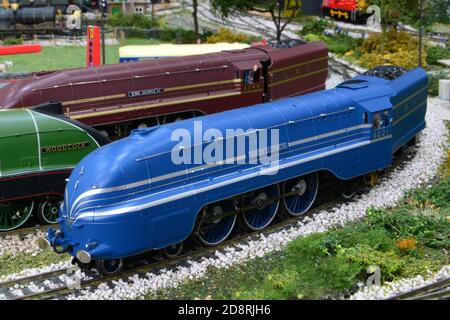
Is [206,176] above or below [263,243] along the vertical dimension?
above

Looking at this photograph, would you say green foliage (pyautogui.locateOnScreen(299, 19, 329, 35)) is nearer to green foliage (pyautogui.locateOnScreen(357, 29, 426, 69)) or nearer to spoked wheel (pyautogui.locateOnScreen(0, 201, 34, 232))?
green foliage (pyautogui.locateOnScreen(357, 29, 426, 69))

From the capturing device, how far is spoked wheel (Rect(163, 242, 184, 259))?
14.8 meters

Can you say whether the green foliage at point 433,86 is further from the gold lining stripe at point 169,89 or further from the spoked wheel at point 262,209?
the spoked wheel at point 262,209

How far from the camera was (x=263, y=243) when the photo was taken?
15.6 meters

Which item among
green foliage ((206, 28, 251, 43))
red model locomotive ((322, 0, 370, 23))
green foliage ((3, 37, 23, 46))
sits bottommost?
green foliage ((3, 37, 23, 46))

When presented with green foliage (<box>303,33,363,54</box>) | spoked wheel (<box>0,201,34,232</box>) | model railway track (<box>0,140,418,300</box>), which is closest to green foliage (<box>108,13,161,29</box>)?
green foliage (<box>303,33,363,54</box>)

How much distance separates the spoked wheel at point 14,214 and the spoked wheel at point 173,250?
4.49m

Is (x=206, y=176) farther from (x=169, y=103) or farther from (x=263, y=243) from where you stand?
(x=169, y=103)

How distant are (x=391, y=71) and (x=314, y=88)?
7079mm

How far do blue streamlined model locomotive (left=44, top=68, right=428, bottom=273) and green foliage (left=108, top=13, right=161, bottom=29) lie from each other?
34.9m

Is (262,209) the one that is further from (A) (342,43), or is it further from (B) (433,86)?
(A) (342,43)

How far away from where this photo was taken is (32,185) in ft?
54.7

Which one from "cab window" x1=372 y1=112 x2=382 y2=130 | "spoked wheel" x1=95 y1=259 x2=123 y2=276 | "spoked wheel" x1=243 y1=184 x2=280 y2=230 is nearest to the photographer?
"spoked wheel" x1=95 y1=259 x2=123 y2=276
